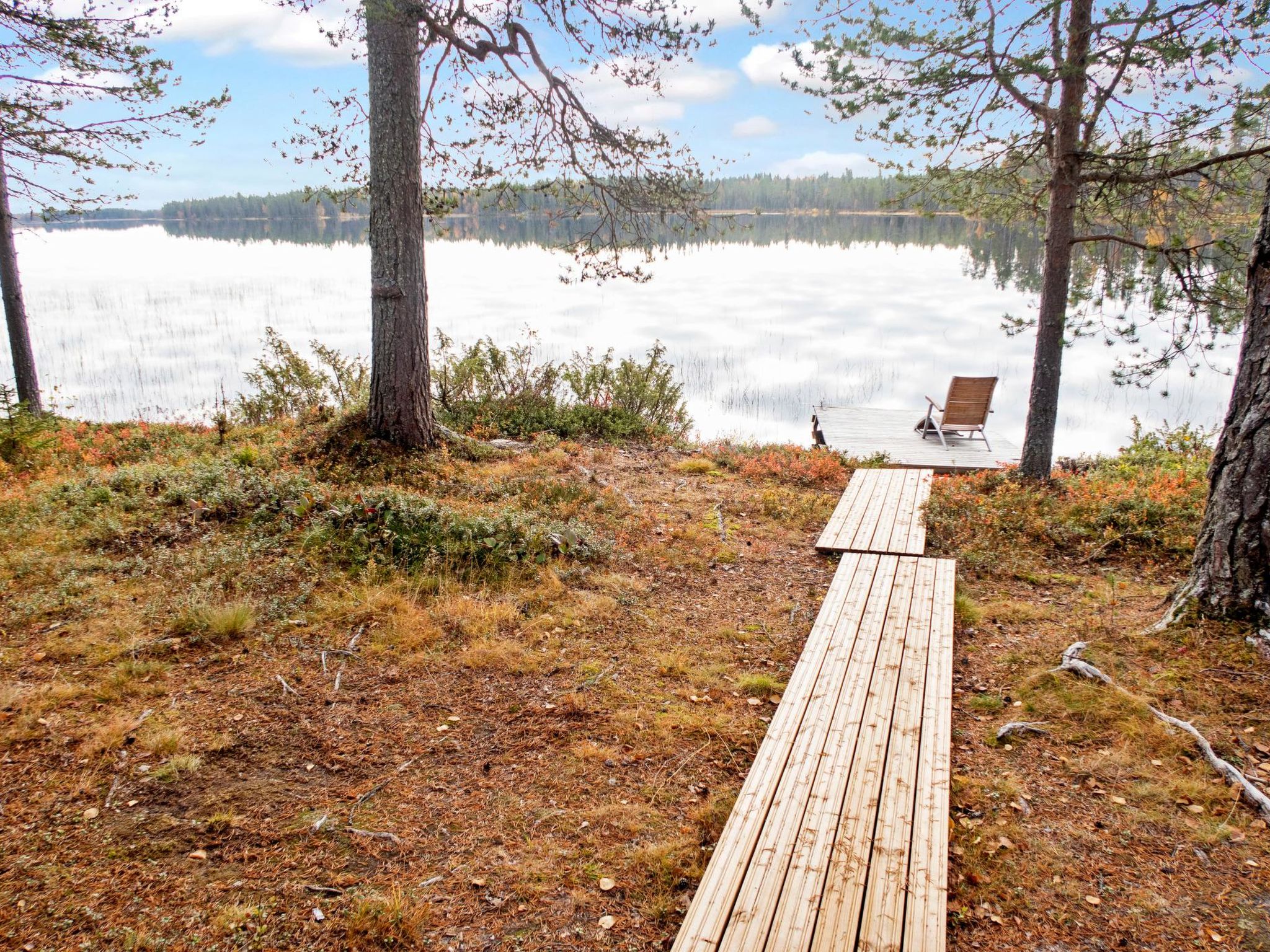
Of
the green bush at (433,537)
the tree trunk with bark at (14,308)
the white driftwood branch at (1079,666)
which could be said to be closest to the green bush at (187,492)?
the green bush at (433,537)

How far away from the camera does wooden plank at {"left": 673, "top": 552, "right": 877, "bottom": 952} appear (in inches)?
92.5

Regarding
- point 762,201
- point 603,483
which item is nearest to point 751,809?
point 603,483

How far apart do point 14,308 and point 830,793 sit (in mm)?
12881

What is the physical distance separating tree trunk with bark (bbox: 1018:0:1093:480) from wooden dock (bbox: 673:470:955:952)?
4.96 m

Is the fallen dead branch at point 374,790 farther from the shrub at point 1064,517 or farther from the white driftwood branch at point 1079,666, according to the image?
the shrub at point 1064,517

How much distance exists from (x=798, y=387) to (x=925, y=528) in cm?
1295

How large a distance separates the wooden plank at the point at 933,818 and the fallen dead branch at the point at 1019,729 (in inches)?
9.0

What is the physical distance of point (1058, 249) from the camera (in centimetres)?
786

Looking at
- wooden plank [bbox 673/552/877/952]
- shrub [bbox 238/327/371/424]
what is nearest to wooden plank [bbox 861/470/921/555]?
wooden plank [bbox 673/552/877/952]

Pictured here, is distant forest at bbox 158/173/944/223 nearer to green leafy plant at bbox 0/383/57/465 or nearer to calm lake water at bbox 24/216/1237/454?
calm lake water at bbox 24/216/1237/454

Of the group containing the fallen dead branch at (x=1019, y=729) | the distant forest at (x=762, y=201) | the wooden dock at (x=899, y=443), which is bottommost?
the wooden dock at (x=899, y=443)

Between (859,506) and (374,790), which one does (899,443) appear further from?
(374,790)

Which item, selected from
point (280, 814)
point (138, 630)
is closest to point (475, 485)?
point (138, 630)

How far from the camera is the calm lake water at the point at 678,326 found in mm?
16781
